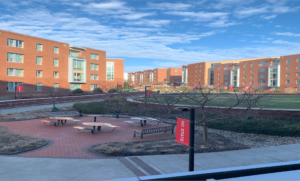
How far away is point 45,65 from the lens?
41969 mm

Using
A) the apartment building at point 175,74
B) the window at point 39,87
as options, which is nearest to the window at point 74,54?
the window at point 39,87

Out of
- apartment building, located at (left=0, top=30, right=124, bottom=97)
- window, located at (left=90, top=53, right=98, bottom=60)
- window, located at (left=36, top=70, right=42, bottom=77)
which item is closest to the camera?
apartment building, located at (left=0, top=30, right=124, bottom=97)

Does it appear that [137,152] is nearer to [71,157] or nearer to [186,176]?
[71,157]

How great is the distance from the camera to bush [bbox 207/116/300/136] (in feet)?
41.7

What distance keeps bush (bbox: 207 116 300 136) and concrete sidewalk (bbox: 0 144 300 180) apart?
13.3ft

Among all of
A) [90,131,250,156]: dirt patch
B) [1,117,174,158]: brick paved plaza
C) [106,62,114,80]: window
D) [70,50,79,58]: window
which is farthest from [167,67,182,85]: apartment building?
[90,131,250,156]: dirt patch

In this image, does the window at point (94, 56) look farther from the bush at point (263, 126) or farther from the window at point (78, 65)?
the bush at point (263, 126)

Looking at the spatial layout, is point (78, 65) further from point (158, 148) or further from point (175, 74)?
point (175, 74)

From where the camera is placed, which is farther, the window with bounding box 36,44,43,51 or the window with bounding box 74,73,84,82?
the window with bounding box 74,73,84,82

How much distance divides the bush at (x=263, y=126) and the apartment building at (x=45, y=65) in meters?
25.8

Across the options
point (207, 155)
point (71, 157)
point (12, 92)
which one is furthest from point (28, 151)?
point (12, 92)

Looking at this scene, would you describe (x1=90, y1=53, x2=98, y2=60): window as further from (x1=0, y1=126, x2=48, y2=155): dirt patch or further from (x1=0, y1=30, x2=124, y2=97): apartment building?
(x1=0, y1=126, x2=48, y2=155): dirt patch

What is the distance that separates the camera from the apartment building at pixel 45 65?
36500 mm

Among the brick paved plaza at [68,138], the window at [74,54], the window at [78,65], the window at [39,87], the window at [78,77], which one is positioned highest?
the window at [74,54]
